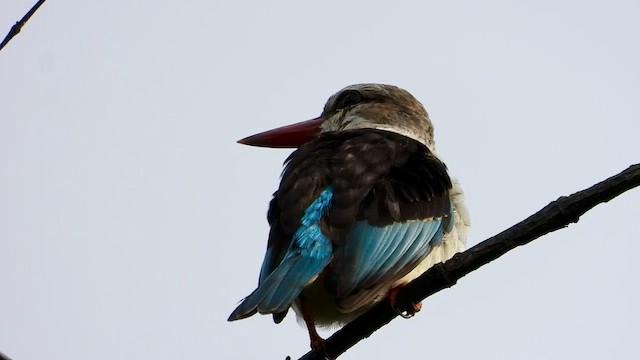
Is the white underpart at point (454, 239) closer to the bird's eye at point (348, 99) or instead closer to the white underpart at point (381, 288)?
the white underpart at point (381, 288)

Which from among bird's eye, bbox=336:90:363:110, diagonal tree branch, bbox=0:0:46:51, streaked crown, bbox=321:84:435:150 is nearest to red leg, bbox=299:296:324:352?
diagonal tree branch, bbox=0:0:46:51

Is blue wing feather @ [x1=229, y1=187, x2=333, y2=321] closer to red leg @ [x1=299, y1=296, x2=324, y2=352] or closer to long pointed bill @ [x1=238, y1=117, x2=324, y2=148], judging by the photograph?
red leg @ [x1=299, y1=296, x2=324, y2=352]

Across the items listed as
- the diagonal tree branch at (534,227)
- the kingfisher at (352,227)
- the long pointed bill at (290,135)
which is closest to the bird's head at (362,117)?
the long pointed bill at (290,135)

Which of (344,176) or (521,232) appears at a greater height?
(344,176)

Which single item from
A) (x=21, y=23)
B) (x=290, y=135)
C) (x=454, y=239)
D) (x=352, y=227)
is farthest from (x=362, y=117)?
(x=21, y=23)

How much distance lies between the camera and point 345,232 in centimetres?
413

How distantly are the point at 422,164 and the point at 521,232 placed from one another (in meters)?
1.41

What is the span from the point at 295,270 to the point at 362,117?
7.68ft

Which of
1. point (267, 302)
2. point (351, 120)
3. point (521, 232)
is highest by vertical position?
point (351, 120)

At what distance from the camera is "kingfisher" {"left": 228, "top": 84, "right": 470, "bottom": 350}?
12.8 feet

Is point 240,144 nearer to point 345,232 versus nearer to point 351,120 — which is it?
point 351,120

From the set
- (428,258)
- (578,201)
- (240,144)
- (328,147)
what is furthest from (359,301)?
(240,144)

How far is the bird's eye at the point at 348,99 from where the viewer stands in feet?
20.8

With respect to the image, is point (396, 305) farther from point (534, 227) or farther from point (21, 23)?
point (21, 23)
